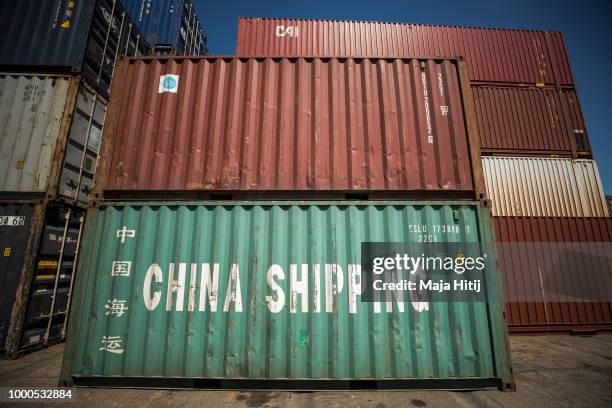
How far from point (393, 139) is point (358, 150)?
2.39 feet

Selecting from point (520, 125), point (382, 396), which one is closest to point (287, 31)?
point (520, 125)

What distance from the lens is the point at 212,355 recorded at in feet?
13.6

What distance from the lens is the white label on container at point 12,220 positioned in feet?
20.5

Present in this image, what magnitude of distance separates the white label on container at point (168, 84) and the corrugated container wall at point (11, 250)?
15.1 feet

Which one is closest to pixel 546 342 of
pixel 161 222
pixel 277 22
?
pixel 161 222

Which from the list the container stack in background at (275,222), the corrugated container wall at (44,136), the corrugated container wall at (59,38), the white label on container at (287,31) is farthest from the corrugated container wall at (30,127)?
the white label on container at (287,31)

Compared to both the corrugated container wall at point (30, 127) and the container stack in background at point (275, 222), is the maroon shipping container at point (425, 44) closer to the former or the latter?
the container stack in background at point (275, 222)

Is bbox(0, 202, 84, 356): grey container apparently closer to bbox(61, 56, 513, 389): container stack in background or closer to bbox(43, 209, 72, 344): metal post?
bbox(43, 209, 72, 344): metal post

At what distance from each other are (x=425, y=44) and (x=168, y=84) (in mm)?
10328

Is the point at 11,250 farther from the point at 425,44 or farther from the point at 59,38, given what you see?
the point at 425,44

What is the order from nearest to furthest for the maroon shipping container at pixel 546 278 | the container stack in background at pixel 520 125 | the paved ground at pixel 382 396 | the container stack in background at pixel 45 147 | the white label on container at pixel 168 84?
the paved ground at pixel 382 396 → the white label on container at pixel 168 84 → the container stack in background at pixel 45 147 → the maroon shipping container at pixel 546 278 → the container stack in background at pixel 520 125

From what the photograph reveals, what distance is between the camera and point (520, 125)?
1001cm

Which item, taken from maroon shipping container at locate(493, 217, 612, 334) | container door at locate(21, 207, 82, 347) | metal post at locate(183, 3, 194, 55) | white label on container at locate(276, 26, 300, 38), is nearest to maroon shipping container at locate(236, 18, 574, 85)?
white label on container at locate(276, 26, 300, 38)

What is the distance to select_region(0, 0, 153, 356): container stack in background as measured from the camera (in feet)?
20.2
